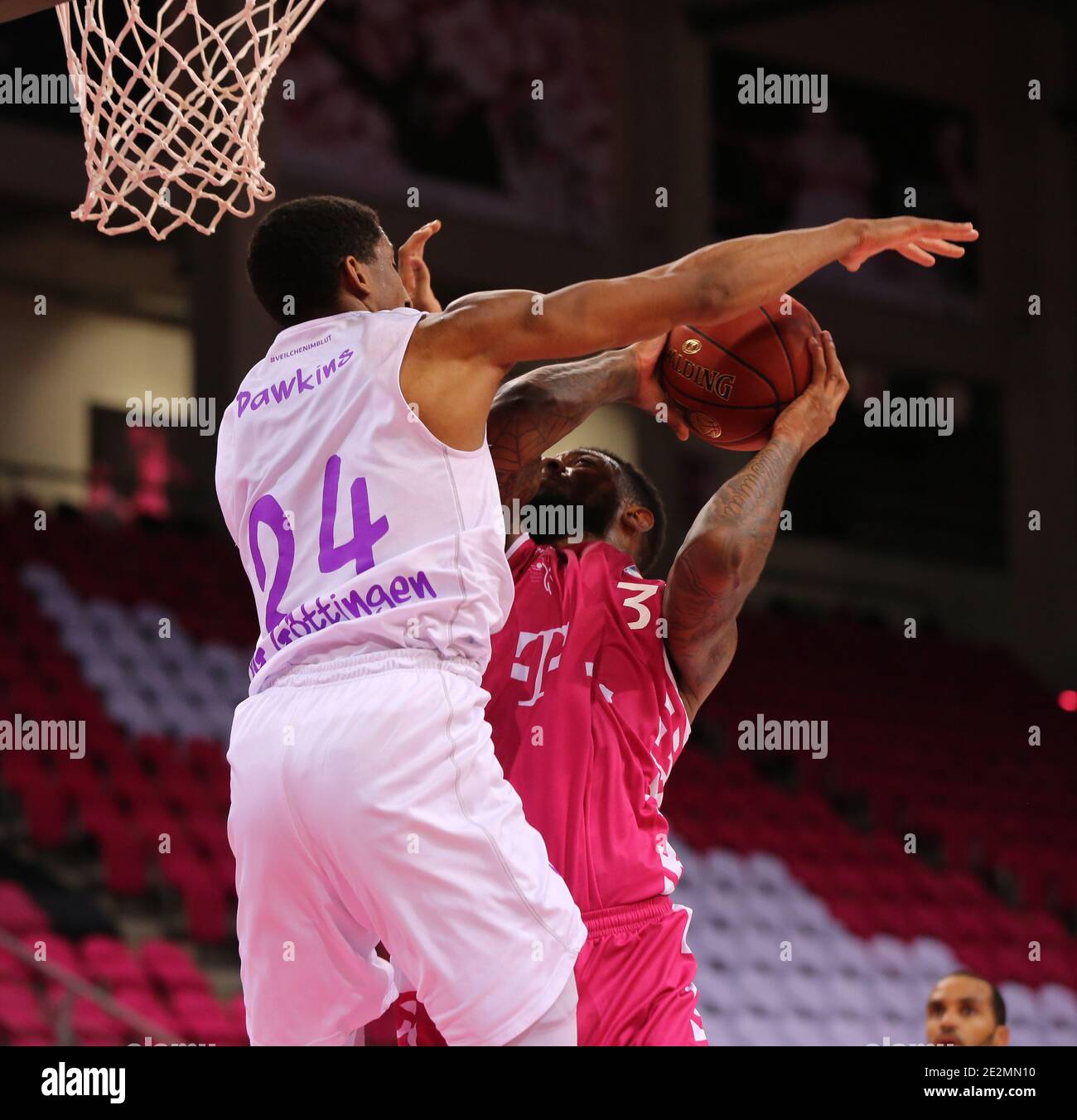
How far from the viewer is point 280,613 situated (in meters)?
2.68

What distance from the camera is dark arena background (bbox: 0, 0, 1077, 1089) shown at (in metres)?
8.09

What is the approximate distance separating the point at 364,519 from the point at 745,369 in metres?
0.98

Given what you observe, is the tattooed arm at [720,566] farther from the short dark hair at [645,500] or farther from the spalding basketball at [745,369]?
the short dark hair at [645,500]

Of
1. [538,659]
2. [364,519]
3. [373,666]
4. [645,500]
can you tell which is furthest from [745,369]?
[373,666]

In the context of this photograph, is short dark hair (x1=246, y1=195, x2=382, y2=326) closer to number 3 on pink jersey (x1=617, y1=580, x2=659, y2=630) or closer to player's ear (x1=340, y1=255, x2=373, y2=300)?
player's ear (x1=340, y1=255, x2=373, y2=300)

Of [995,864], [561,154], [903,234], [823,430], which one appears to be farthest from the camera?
[561,154]

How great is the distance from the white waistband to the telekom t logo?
38 centimetres

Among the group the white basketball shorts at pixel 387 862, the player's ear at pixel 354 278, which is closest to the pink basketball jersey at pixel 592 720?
the white basketball shorts at pixel 387 862

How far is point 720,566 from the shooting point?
301 cm

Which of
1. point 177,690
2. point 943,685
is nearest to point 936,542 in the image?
point 943,685

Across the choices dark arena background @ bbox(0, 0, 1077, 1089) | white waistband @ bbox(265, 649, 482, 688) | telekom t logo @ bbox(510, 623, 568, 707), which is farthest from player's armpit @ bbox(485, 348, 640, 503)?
dark arena background @ bbox(0, 0, 1077, 1089)

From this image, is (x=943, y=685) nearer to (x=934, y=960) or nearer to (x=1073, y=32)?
(x=934, y=960)

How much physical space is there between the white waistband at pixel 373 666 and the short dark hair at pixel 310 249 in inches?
24.5
